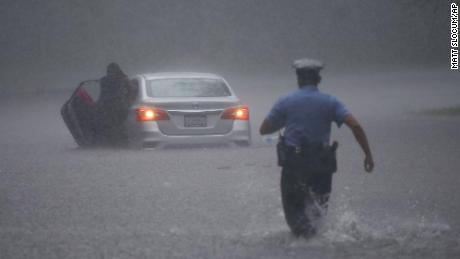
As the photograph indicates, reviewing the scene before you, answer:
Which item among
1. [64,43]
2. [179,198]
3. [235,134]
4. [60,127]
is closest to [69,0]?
[64,43]

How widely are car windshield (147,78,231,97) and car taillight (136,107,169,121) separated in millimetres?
508

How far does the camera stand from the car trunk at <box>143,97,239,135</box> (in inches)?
702

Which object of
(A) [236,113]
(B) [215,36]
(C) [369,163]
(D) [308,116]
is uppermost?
(D) [308,116]

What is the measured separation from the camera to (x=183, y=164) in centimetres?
1655

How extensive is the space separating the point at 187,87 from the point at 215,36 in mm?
44335

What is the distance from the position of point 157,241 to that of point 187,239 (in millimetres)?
265

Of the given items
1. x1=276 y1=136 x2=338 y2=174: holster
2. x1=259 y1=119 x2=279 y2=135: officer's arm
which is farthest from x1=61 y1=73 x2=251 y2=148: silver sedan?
x1=276 y1=136 x2=338 y2=174: holster

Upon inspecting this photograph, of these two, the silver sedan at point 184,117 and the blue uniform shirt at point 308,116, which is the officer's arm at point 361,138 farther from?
the silver sedan at point 184,117

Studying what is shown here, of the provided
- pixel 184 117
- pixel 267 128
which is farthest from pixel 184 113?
pixel 267 128

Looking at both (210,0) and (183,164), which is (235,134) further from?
(210,0)

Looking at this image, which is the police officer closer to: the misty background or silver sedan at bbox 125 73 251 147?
silver sedan at bbox 125 73 251 147

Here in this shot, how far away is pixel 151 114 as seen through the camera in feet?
58.6

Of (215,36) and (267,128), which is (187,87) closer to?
(267,128)

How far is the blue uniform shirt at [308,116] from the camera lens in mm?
8992
